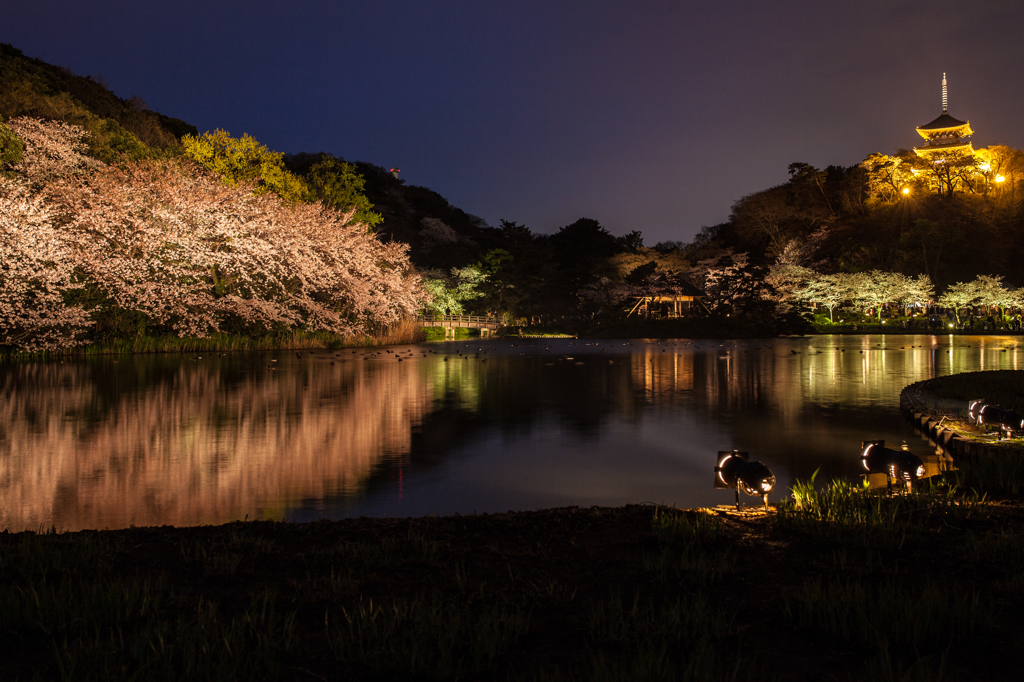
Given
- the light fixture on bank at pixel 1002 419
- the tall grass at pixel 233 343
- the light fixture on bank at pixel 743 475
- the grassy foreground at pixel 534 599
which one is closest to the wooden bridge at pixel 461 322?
the tall grass at pixel 233 343

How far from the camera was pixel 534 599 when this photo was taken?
141 inches

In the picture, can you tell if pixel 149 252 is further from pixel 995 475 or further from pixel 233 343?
pixel 995 475

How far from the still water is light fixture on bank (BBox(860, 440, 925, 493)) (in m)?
1.02

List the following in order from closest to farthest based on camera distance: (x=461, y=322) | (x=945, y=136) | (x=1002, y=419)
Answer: (x=1002, y=419), (x=461, y=322), (x=945, y=136)

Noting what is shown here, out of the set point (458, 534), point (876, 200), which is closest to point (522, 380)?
point (458, 534)

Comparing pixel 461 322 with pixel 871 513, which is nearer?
pixel 871 513

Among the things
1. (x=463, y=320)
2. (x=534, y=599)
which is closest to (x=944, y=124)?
(x=463, y=320)

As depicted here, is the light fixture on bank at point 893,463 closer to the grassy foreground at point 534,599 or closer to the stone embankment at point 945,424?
the grassy foreground at point 534,599

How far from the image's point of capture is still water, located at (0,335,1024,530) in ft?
22.3

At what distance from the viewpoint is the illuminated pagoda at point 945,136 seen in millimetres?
69875

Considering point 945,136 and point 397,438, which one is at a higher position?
point 945,136

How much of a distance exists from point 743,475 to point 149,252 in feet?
95.1

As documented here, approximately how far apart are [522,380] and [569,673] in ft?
54.5

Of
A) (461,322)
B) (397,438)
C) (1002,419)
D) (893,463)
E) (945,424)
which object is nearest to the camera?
(893,463)
